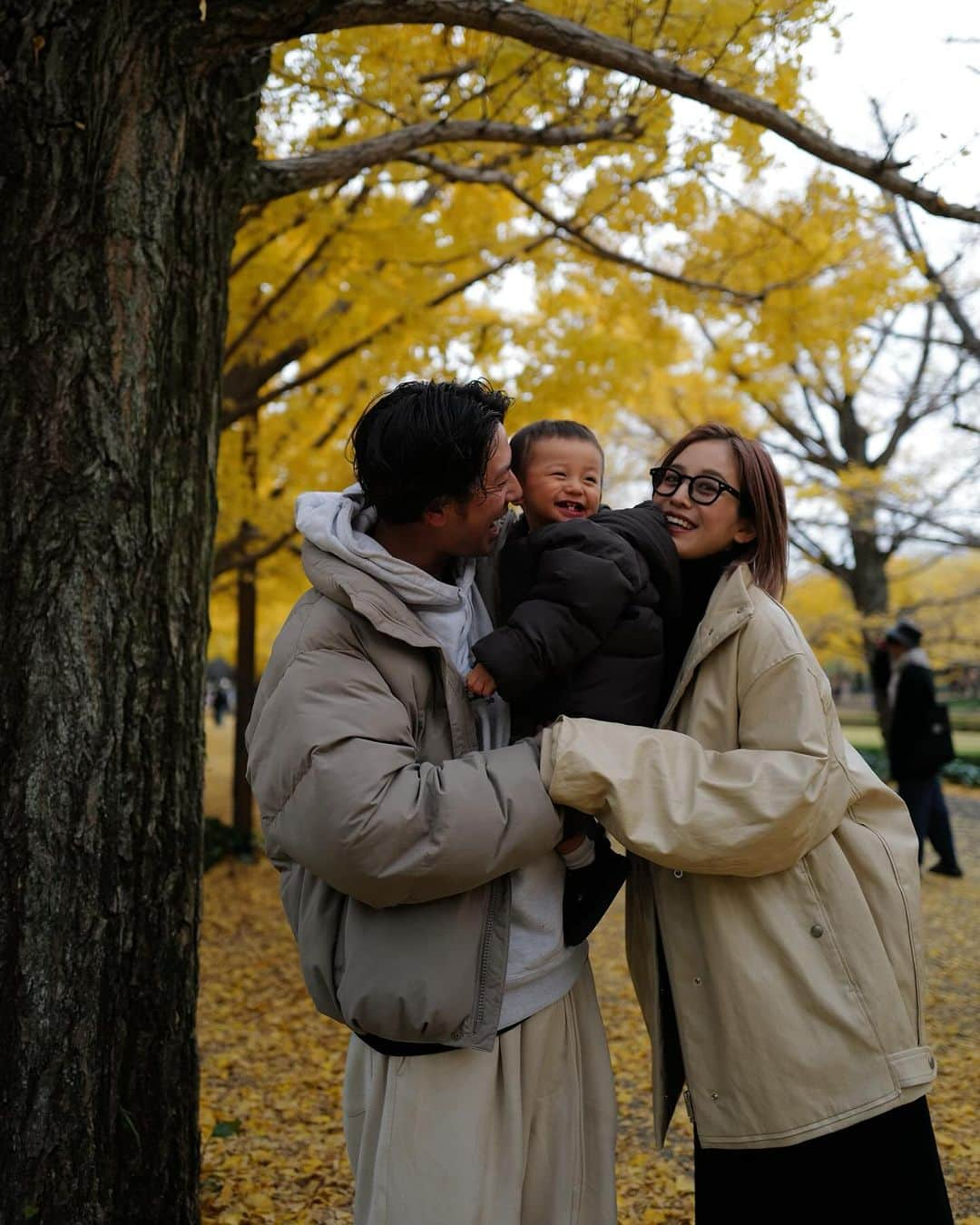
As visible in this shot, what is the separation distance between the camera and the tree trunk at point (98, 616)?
196 centimetres

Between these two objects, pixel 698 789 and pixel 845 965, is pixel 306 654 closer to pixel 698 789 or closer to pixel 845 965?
pixel 698 789

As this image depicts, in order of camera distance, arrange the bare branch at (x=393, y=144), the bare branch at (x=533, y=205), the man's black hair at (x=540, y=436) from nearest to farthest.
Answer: the man's black hair at (x=540, y=436)
the bare branch at (x=393, y=144)
the bare branch at (x=533, y=205)

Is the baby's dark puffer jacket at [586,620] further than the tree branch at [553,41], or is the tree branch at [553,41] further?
the tree branch at [553,41]

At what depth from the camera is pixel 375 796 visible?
1.38 meters

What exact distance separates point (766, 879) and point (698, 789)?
256 millimetres

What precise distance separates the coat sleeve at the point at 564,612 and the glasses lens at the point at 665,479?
280mm

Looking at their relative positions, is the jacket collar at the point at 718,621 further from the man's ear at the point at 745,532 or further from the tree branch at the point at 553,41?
the tree branch at the point at 553,41

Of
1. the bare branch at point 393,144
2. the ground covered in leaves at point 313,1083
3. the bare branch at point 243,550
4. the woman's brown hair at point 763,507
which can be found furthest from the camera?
the bare branch at point 243,550

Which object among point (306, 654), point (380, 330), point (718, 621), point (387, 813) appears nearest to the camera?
point (387, 813)

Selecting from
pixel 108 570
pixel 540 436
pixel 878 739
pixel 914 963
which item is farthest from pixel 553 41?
pixel 878 739

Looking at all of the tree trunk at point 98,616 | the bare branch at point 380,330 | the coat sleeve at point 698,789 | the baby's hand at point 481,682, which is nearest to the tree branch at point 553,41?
the tree trunk at point 98,616

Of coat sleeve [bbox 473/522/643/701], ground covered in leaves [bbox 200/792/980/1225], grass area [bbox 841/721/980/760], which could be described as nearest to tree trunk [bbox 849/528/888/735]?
grass area [bbox 841/721/980/760]

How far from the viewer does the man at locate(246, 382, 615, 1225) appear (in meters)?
1.42

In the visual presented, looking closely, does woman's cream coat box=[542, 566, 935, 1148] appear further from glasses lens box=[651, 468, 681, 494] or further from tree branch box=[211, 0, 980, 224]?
tree branch box=[211, 0, 980, 224]
